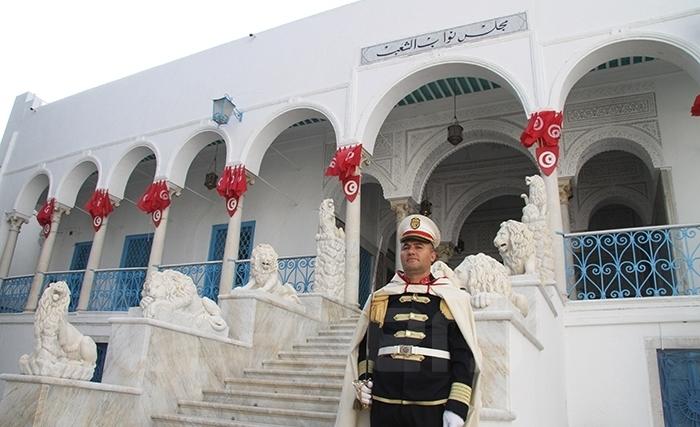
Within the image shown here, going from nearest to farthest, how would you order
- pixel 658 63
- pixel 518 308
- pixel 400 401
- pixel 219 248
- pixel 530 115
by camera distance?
pixel 400 401 < pixel 518 308 < pixel 530 115 < pixel 658 63 < pixel 219 248

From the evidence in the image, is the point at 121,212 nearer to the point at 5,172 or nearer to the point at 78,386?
the point at 5,172

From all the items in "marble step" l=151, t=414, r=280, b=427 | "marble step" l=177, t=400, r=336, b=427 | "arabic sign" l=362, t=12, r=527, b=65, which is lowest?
"marble step" l=151, t=414, r=280, b=427

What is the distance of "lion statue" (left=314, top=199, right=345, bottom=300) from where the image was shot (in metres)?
7.00

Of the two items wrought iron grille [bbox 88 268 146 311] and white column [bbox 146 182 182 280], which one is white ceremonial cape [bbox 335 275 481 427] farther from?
wrought iron grille [bbox 88 268 146 311]

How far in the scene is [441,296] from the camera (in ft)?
7.38

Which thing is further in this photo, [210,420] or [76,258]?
[76,258]

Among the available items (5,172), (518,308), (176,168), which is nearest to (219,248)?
(176,168)

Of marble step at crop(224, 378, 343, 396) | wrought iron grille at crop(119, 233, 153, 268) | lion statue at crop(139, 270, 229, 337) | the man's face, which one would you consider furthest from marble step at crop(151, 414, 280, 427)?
wrought iron grille at crop(119, 233, 153, 268)

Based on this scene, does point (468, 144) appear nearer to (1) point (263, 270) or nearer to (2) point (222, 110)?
(2) point (222, 110)

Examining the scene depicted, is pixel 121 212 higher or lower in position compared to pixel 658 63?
lower

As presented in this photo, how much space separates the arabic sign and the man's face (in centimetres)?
590

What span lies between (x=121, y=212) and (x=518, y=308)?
36.7 ft

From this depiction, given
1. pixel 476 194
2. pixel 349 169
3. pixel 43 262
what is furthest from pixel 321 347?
pixel 43 262

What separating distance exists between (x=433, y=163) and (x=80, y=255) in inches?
370
